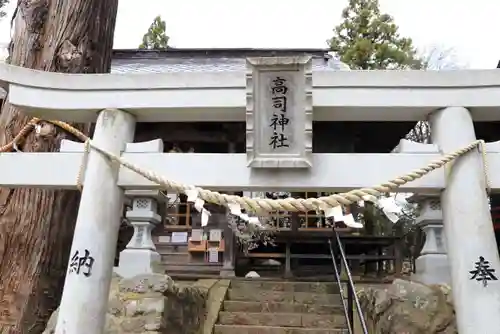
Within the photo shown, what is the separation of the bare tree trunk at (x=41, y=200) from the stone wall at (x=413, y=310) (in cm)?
299

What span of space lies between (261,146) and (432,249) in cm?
262

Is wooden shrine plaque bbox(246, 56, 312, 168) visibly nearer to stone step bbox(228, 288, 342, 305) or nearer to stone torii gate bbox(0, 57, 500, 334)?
stone torii gate bbox(0, 57, 500, 334)

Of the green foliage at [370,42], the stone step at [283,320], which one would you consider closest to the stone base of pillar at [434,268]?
the stone step at [283,320]

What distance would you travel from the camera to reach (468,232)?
2.75m

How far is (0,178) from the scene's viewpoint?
3146mm

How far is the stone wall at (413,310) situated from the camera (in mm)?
4094

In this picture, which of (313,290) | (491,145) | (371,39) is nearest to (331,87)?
(491,145)

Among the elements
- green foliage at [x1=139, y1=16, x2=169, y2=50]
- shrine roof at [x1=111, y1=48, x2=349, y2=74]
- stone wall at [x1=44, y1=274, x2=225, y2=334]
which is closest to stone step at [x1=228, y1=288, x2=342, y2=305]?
stone wall at [x1=44, y1=274, x2=225, y2=334]

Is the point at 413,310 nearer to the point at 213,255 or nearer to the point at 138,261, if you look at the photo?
the point at 138,261

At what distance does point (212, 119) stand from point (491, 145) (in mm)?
1830

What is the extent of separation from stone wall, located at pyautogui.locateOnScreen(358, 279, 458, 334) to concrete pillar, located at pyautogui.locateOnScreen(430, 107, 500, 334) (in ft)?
4.76

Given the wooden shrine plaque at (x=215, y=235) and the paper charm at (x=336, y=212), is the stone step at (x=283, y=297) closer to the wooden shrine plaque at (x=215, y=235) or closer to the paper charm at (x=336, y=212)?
the wooden shrine plaque at (x=215, y=235)

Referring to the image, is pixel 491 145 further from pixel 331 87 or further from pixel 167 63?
pixel 167 63

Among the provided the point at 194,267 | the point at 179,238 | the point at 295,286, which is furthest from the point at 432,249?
the point at 179,238
